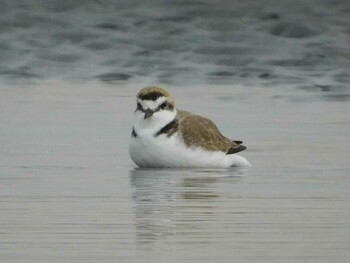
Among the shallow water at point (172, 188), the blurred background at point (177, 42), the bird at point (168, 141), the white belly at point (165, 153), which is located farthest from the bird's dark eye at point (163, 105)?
the blurred background at point (177, 42)

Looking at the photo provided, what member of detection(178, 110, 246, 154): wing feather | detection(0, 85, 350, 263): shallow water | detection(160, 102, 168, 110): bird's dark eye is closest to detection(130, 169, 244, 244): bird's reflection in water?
detection(0, 85, 350, 263): shallow water

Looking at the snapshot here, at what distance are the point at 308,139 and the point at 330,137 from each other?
201 millimetres

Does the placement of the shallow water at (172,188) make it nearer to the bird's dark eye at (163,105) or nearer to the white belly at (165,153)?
the white belly at (165,153)

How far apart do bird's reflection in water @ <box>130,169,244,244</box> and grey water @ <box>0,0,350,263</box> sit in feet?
0.04

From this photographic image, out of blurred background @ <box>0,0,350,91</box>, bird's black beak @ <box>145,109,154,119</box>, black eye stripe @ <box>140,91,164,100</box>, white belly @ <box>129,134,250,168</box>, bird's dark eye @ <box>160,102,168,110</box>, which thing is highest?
black eye stripe @ <box>140,91,164,100</box>

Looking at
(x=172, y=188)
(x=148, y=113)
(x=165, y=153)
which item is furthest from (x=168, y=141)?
(x=172, y=188)

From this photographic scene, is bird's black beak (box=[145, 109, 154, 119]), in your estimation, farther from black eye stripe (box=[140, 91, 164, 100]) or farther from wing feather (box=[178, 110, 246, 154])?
wing feather (box=[178, 110, 246, 154])

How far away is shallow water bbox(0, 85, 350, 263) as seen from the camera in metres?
9.52

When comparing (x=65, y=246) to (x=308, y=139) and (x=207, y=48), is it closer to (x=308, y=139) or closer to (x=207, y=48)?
(x=308, y=139)

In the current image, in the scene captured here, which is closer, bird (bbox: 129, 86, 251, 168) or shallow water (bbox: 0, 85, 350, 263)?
shallow water (bbox: 0, 85, 350, 263)

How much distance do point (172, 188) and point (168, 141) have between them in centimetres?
132

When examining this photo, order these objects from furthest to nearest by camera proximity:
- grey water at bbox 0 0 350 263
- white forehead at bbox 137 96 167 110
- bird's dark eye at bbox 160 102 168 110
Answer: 1. bird's dark eye at bbox 160 102 168 110
2. white forehead at bbox 137 96 167 110
3. grey water at bbox 0 0 350 263

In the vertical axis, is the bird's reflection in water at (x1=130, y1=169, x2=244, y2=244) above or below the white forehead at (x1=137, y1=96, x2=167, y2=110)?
below

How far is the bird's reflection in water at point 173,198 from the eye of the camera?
10.2 meters
